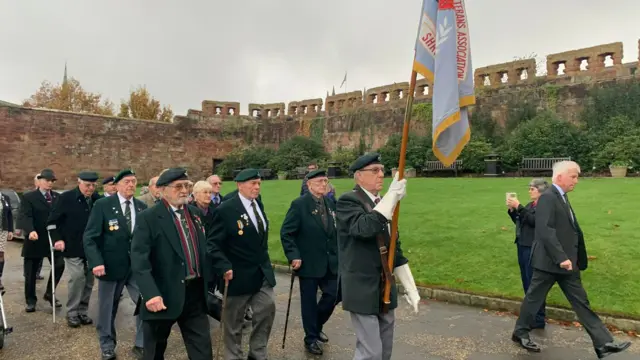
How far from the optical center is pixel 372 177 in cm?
373

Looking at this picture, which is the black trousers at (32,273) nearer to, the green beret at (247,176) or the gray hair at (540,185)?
the green beret at (247,176)

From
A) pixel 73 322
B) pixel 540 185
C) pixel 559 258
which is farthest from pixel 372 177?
pixel 73 322

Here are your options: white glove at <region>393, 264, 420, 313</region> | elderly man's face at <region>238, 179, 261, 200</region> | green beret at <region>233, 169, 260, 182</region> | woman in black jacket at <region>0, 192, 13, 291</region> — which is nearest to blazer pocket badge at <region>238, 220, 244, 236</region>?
elderly man's face at <region>238, 179, 261, 200</region>

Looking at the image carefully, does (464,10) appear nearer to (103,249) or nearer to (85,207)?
(103,249)

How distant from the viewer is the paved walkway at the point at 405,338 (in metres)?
5.05

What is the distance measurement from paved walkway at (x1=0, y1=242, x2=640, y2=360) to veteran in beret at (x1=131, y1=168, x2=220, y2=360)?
1.44m

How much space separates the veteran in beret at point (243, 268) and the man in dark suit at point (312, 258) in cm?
63

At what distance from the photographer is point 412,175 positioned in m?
23.3

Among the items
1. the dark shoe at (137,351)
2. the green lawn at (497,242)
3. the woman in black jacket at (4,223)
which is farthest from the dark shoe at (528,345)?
the woman in black jacket at (4,223)

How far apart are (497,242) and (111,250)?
6.86 m

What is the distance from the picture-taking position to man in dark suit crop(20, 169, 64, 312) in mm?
7070

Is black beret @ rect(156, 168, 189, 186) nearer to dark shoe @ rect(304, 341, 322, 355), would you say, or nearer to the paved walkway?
the paved walkway

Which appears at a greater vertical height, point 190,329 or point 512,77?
point 512,77

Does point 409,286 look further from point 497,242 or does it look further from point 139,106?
point 139,106
